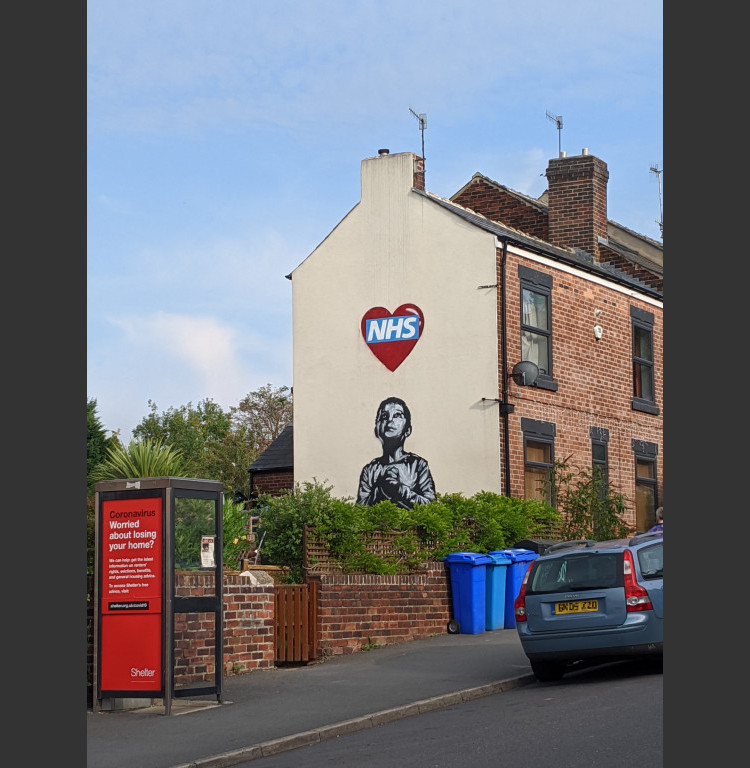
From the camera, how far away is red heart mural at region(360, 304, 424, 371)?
81.0 ft

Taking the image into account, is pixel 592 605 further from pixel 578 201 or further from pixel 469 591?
pixel 578 201

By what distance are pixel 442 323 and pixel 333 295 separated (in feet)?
8.83

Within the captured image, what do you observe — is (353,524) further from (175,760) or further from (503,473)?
(175,760)

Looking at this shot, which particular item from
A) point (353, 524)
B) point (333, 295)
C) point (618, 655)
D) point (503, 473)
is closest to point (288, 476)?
point (333, 295)

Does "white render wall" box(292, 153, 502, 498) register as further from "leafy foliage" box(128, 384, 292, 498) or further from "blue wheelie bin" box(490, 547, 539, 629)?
"leafy foliage" box(128, 384, 292, 498)

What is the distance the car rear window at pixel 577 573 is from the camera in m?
13.1

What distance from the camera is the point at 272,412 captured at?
55.2m

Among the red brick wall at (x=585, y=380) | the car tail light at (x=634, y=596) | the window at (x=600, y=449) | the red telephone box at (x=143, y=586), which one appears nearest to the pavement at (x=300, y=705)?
the red telephone box at (x=143, y=586)

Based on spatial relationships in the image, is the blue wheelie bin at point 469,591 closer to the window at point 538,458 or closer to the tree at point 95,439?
the window at point 538,458

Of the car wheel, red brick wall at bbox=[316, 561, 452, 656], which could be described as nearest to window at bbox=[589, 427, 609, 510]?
red brick wall at bbox=[316, 561, 452, 656]

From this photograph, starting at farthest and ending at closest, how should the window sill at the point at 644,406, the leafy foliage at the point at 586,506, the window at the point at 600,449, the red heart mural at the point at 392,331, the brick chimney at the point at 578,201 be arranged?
the brick chimney at the point at 578,201 < the window sill at the point at 644,406 < the window at the point at 600,449 < the red heart mural at the point at 392,331 < the leafy foliage at the point at 586,506

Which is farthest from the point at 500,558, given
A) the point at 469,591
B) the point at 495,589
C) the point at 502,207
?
the point at 502,207

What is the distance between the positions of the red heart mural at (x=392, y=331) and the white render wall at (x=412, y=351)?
13 centimetres

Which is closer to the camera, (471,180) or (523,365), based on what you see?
(523,365)
